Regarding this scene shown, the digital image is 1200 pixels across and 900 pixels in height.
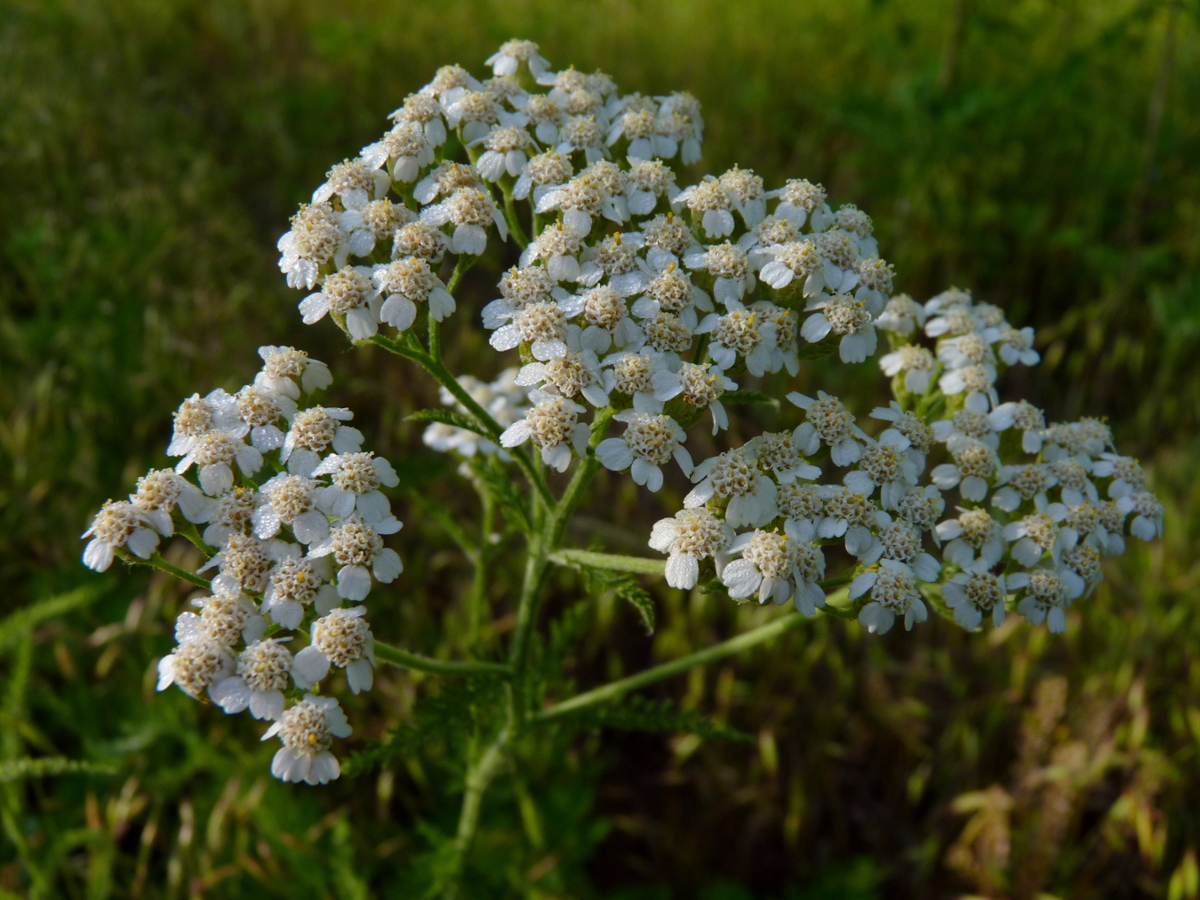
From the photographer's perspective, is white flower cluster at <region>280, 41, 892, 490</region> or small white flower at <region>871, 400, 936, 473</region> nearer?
white flower cluster at <region>280, 41, 892, 490</region>

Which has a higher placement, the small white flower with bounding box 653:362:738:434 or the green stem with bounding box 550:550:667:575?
the small white flower with bounding box 653:362:738:434

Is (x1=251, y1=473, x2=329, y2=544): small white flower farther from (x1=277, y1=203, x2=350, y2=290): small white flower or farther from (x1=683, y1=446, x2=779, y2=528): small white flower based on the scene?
(x1=683, y1=446, x2=779, y2=528): small white flower

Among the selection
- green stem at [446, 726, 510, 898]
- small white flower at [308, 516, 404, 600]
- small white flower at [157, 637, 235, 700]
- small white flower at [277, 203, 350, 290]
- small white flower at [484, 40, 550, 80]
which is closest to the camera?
small white flower at [157, 637, 235, 700]

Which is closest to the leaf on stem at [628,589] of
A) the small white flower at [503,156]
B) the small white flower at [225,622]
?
the small white flower at [225,622]

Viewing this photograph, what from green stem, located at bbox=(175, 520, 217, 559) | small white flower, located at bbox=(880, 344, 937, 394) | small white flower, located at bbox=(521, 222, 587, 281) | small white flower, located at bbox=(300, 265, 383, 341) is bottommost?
green stem, located at bbox=(175, 520, 217, 559)

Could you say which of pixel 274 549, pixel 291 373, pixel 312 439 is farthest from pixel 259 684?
pixel 291 373

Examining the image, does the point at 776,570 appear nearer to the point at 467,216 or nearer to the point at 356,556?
the point at 356,556

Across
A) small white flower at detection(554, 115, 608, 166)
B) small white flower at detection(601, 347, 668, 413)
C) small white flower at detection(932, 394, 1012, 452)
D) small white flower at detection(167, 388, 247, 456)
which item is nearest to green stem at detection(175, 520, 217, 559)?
small white flower at detection(167, 388, 247, 456)
